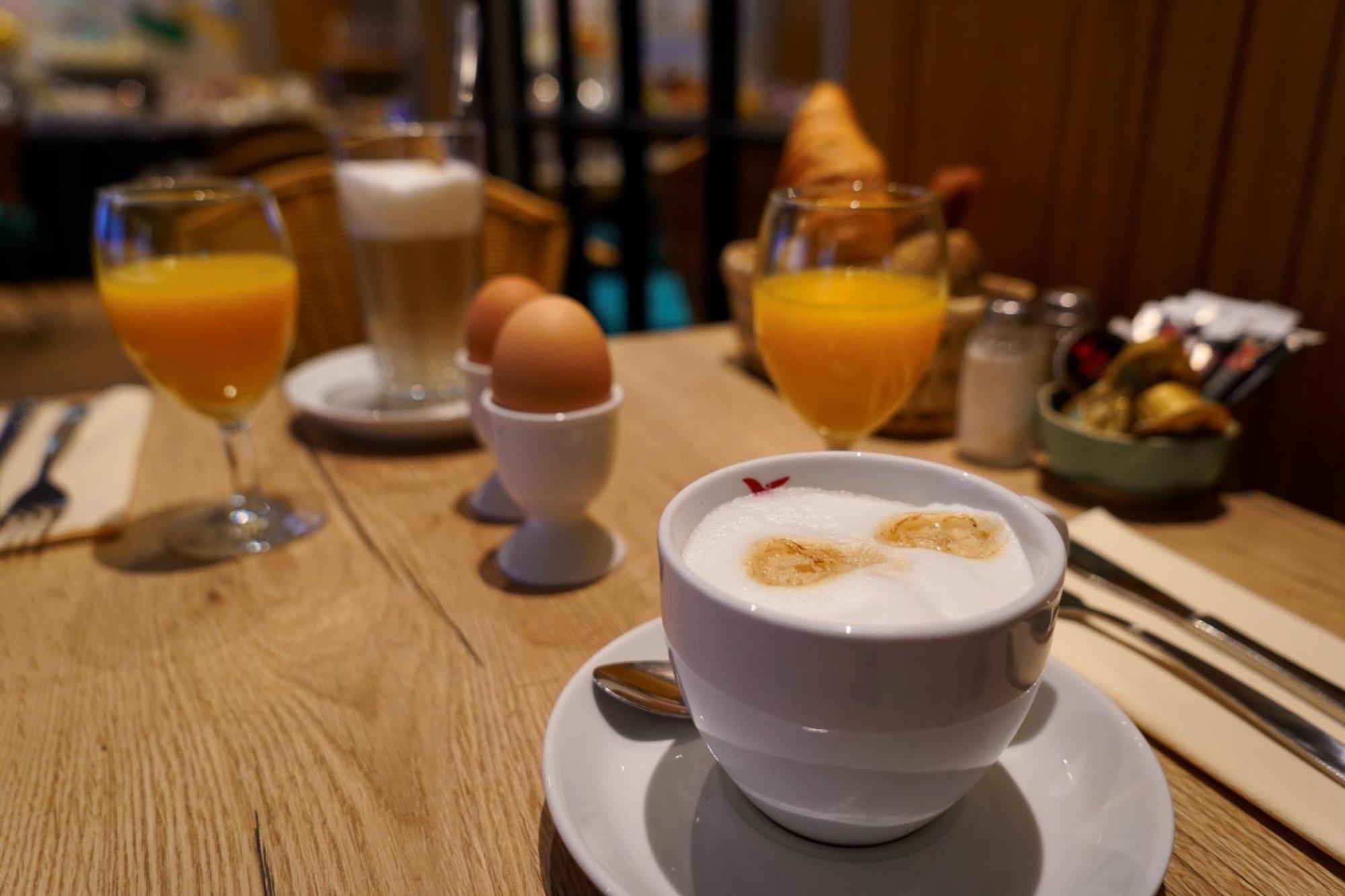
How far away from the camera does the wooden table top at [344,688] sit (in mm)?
419

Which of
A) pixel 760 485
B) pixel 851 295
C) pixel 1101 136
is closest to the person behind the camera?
pixel 760 485

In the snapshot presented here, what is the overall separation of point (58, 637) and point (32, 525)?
17 cm

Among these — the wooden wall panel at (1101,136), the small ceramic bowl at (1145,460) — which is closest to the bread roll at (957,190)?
the wooden wall panel at (1101,136)

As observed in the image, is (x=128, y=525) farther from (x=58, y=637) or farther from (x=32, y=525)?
(x=58, y=637)

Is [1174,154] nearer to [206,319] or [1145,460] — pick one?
[1145,460]

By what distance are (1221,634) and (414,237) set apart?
0.80 metres

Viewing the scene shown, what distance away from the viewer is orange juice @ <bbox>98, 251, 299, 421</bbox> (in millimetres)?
721

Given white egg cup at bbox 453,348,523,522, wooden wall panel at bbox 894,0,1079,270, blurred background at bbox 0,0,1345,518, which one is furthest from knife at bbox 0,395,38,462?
wooden wall panel at bbox 894,0,1079,270

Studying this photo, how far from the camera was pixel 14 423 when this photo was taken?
2.99ft

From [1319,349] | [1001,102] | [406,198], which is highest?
[1001,102]

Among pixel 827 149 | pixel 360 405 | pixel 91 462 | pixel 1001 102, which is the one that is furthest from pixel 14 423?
pixel 1001 102

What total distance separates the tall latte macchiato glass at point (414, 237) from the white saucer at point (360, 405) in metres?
0.04

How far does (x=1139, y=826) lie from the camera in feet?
1.22

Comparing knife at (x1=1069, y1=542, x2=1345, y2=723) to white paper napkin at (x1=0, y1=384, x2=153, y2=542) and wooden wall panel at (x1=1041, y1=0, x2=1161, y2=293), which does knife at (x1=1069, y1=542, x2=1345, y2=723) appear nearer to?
wooden wall panel at (x1=1041, y1=0, x2=1161, y2=293)
